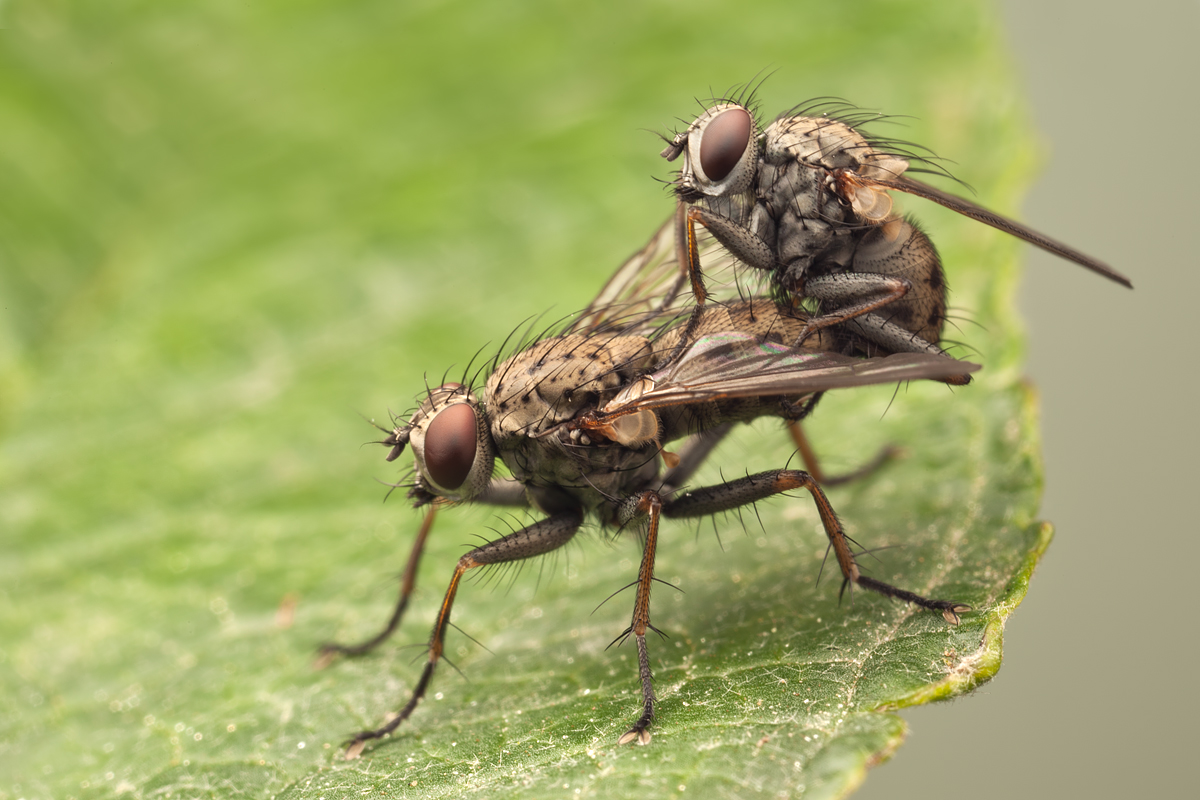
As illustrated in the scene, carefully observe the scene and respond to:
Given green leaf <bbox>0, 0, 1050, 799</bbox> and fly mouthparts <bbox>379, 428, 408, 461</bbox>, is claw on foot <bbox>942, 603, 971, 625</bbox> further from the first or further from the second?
fly mouthparts <bbox>379, 428, 408, 461</bbox>

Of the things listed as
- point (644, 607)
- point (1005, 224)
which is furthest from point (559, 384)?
point (1005, 224)

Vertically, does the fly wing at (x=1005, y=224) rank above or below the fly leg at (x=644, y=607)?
above

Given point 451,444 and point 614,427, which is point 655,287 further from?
point 451,444

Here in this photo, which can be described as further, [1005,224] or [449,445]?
[449,445]

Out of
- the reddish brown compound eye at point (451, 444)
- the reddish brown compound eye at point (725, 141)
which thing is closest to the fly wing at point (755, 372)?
the reddish brown compound eye at point (451, 444)

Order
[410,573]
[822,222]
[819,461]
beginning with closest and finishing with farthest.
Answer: [822,222] → [410,573] → [819,461]

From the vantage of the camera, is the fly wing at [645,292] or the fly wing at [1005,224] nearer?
the fly wing at [1005,224]

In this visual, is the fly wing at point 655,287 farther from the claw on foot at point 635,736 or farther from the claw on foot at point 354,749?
the claw on foot at point 354,749

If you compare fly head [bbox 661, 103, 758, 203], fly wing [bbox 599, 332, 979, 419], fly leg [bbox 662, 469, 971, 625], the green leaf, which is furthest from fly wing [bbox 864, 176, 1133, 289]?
fly leg [bbox 662, 469, 971, 625]
